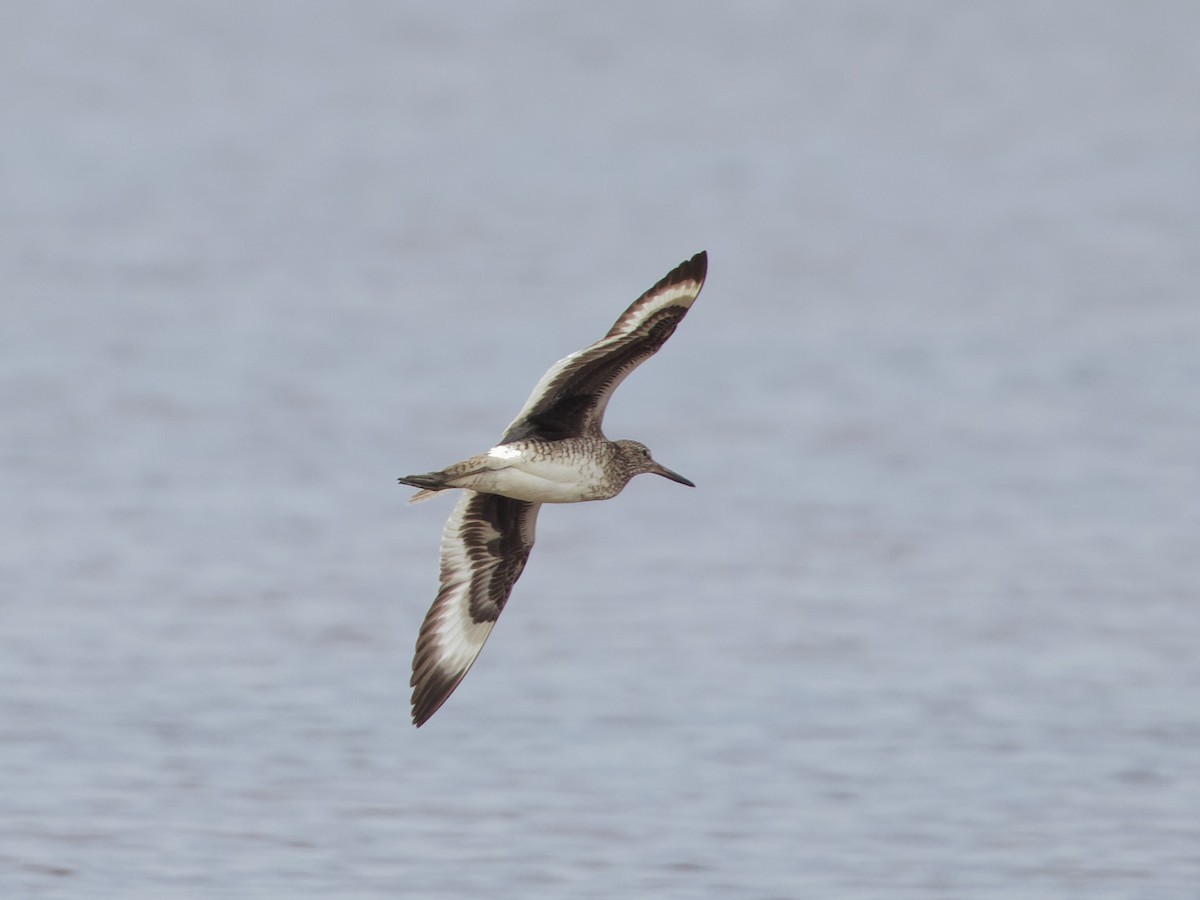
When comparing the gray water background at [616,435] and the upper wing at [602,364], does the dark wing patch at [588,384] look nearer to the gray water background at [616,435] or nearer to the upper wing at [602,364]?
the upper wing at [602,364]

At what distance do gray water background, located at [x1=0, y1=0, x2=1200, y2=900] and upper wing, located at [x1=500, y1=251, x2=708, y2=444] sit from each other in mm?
1993

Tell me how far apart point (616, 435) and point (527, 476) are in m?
9.51

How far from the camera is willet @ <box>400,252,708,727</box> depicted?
788 cm

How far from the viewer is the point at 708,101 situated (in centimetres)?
Answer: 3009

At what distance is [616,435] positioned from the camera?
17406 mm

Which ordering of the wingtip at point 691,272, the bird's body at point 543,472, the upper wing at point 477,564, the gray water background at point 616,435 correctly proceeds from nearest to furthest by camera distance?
the bird's body at point 543,472, the wingtip at point 691,272, the upper wing at point 477,564, the gray water background at point 616,435

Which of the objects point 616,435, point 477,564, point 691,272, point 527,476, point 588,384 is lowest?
point 477,564

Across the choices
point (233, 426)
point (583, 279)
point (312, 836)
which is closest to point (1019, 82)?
point (583, 279)

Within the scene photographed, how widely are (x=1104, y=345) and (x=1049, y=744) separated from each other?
992 cm

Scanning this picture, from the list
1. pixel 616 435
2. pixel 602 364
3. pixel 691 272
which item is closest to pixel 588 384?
pixel 602 364

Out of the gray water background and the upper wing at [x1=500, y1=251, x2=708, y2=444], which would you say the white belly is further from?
the gray water background

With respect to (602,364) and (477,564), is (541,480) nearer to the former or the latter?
(602,364)

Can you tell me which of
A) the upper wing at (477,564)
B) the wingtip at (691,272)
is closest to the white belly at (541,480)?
the upper wing at (477,564)

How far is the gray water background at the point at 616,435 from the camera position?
10.0m
